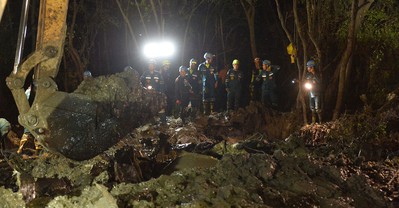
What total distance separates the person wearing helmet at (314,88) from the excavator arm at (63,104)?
5.87 m

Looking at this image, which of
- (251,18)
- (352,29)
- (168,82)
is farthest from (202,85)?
(352,29)

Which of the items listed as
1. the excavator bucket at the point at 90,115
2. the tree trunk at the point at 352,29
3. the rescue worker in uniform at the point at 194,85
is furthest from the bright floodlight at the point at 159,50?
the excavator bucket at the point at 90,115

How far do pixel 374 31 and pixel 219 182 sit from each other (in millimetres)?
8380

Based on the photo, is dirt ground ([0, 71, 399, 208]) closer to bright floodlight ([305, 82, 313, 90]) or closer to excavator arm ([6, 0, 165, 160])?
excavator arm ([6, 0, 165, 160])

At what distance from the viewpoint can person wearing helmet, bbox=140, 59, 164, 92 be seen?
12.4 meters

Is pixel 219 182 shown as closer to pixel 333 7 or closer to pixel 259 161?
pixel 259 161

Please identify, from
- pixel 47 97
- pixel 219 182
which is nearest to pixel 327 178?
pixel 219 182

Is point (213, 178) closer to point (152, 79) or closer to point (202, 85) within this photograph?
point (152, 79)

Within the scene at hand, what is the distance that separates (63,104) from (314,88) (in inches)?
287

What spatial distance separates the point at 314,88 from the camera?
10.7 m

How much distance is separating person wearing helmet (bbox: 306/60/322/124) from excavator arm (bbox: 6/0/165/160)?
5.87m

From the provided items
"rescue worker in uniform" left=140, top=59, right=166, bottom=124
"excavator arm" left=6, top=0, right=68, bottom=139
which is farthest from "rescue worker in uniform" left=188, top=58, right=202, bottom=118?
"excavator arm" left=6, top=0, right=68, bottom=139

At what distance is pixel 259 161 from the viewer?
206 inches

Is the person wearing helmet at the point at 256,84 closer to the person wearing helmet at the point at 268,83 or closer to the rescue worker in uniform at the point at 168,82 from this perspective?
the person wearing helmet at the point at 268,83
